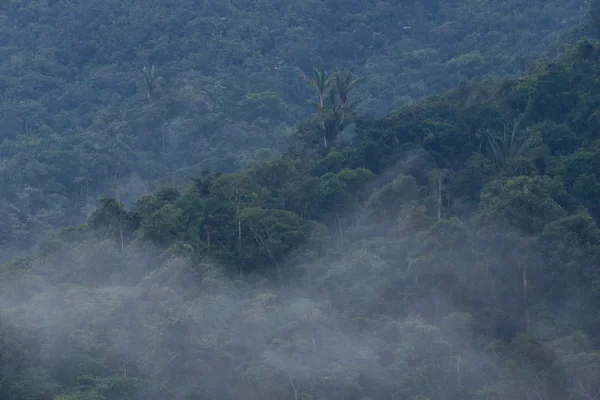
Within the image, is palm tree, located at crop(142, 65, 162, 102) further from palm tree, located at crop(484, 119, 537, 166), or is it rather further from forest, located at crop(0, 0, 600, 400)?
palm tree, located at crop(484, 119, 537, 166)

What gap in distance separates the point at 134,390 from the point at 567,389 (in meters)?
10.3

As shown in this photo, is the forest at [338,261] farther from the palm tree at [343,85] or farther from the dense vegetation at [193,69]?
the dense vegetation at [193,69]

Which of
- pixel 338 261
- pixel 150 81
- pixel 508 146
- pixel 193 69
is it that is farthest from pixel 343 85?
pixel 193 69

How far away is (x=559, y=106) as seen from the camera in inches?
1583

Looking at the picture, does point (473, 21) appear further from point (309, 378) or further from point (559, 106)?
point (309, 378)

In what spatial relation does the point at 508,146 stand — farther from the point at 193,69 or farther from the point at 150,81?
the point at 193,69

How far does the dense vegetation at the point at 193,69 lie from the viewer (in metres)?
55.5

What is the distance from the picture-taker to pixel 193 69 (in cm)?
6550

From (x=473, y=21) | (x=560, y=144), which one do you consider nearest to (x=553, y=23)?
(x=473, y=21)

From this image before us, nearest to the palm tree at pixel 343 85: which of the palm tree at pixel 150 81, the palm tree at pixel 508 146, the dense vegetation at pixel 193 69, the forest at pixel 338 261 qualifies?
the forest at pixel 338 261

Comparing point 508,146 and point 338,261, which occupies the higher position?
point 508,146

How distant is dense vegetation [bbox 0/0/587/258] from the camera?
55469 mm

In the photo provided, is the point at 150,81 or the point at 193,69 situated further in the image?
the point at 193,69

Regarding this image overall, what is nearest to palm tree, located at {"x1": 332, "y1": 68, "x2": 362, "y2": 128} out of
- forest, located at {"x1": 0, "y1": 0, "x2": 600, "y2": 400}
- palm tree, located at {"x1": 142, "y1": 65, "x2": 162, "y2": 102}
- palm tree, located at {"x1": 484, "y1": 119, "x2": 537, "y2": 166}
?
forest, located at {"x1": 0, "y1": 0, "x2": 600, "y2": 400}
